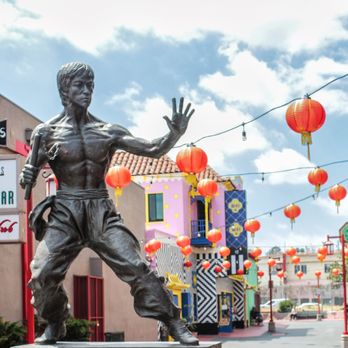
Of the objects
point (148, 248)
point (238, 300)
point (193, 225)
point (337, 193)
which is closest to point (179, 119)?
point (337, 193)

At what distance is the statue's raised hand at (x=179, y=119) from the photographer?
693 centimetres

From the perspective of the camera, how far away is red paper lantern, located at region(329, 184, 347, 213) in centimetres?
2038

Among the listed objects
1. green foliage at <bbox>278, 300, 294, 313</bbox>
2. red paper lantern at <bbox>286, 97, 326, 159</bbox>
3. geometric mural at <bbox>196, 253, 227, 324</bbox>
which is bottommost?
green foliage at <bbox>278, 300, 294, 313</bbox>

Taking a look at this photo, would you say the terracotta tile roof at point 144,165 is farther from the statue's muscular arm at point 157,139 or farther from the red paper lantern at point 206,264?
the statue's muscular arm at point 157,139

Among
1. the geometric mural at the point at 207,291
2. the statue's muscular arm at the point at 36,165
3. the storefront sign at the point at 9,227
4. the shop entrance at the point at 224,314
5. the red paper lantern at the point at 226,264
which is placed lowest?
the shop entrance at the point at 224,314

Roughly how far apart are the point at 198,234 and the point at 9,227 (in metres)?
24.4

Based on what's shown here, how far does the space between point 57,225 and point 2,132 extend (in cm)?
557

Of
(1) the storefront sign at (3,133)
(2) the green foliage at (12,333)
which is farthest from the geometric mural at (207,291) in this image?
(1) the storefront sign at (3,133)

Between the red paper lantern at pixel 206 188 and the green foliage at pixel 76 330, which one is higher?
the red paper lantern at pixel 206 188

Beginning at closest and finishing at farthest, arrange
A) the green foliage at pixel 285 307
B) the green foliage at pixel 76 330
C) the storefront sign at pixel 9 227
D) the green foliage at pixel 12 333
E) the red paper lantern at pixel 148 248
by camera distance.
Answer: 1. the storefront sign at pixel 9 227
2. the green foliage at pixel 12 333
3. the green foliage at pixel 76 330
4. the red paper lantern at pixel 148 248
5. the green foliage at pixel 285 307

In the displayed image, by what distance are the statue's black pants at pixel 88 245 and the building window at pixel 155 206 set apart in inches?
1079

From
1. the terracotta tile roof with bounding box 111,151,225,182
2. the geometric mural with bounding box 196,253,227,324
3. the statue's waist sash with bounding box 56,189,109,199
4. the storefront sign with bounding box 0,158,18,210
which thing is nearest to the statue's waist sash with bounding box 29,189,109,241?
the statue's waist sash with bounding box 56,189,109,199

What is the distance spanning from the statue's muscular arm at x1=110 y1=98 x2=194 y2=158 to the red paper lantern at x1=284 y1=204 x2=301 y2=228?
53.5ft

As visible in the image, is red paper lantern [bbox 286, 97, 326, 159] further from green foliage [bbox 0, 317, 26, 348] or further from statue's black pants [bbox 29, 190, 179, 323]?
statue's black pants [bbox 29, 190, 179, 323]
